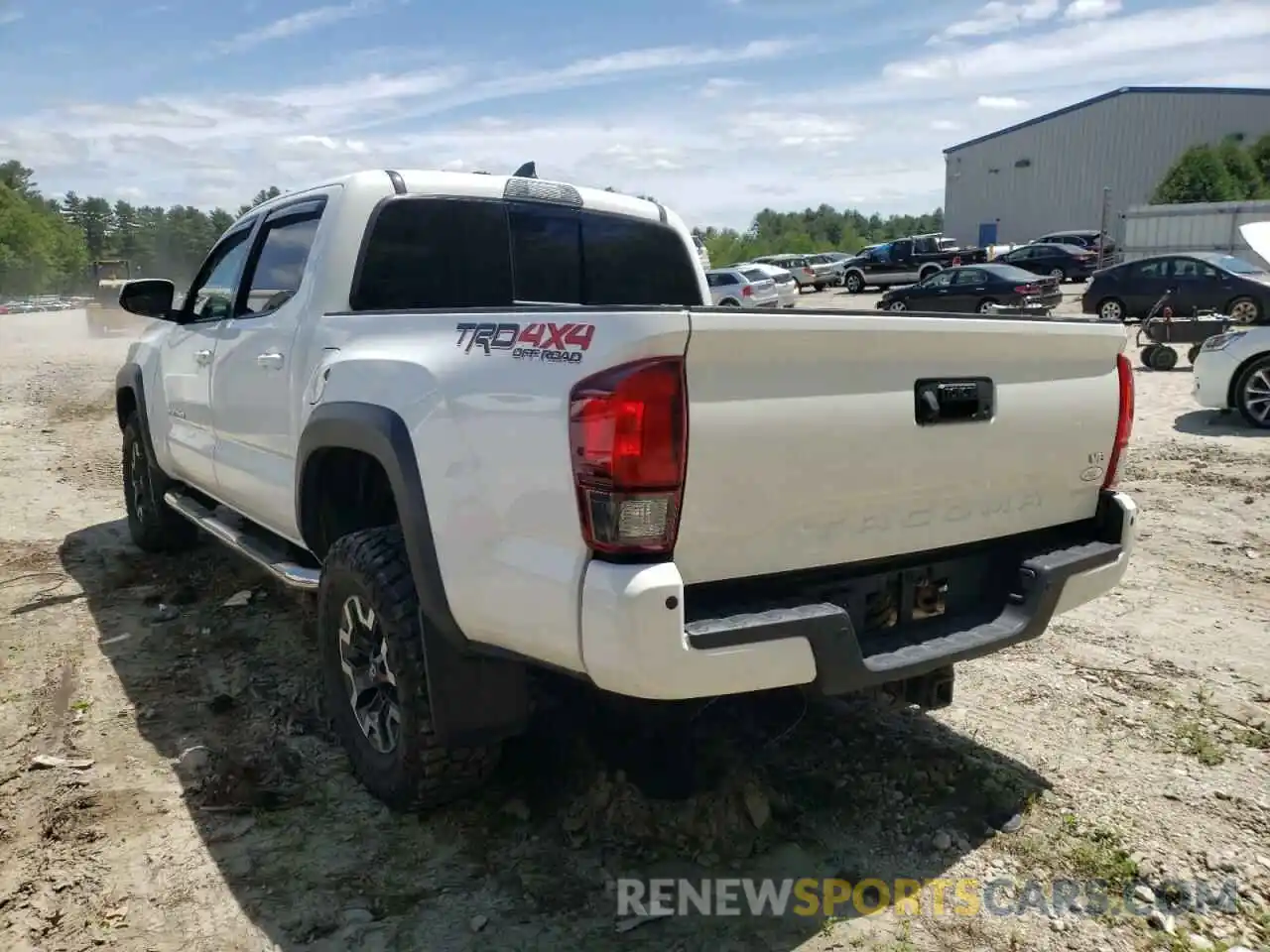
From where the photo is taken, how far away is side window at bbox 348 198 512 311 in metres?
3.89

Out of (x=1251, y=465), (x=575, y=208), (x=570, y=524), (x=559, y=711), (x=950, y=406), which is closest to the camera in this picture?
(x=570, y=524)

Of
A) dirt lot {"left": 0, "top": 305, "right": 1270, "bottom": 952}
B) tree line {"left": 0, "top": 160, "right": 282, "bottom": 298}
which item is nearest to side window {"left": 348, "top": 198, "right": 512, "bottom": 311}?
dirt lot {"left": 0, "top": 305, "right": 1270, "bottom": 952}

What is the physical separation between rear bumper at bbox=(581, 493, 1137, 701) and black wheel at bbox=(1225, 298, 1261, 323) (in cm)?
1778

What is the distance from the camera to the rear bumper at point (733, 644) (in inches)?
91.3

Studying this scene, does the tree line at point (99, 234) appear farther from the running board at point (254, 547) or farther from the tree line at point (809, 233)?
the running board at point (254, 547)

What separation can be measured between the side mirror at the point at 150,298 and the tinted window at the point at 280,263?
1120mm

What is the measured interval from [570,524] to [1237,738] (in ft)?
9.45

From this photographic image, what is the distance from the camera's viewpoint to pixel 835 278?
39.8 m

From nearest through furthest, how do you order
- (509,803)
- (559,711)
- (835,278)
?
Result: (509,803)
(559,711)
(835,278)

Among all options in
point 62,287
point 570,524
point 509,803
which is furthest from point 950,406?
point 62,287

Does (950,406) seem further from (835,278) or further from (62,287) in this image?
(62,287)

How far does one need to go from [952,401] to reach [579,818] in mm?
1738

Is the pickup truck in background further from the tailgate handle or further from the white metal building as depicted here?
the tailgate handle

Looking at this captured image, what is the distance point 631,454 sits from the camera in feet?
7.66
